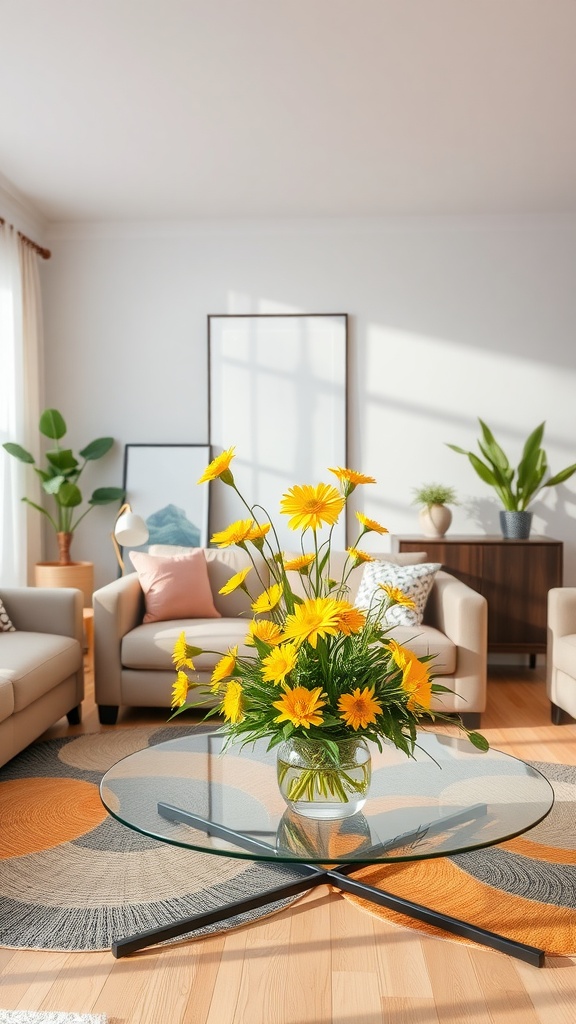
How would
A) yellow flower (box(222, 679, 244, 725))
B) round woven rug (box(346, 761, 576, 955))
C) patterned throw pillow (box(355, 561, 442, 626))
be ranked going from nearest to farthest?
yellow flower (box(222, 679, 244, 725)) < round woven rug (box(346, 761, 576, 955)) < patterned throw pillow (box(355, 561, 442, 626))

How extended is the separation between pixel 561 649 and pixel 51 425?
3.28 metres

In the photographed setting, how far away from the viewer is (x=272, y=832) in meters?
1.91

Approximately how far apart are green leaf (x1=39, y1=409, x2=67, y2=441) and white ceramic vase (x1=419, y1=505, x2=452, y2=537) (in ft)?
7.51

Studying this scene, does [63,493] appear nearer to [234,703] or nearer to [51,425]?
[51,425]

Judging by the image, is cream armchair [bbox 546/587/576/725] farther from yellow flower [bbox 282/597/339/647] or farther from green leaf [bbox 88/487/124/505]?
green leaf [bbox 88/487/124/505]

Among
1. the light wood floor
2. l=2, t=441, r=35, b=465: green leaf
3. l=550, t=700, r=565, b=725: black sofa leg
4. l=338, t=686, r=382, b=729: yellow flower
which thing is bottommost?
l=550, t=700, r=565, b=725: black sofa leg

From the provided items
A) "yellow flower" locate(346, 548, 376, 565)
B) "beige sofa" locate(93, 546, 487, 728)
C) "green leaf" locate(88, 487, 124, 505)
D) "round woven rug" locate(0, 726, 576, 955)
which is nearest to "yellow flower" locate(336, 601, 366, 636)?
"yellow flower" locate(346, 548, 376, 565)

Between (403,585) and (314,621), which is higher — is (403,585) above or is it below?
below

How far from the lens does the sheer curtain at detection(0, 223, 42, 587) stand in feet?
16.4

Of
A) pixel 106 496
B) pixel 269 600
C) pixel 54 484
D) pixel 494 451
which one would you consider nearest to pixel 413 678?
pixel 269 600

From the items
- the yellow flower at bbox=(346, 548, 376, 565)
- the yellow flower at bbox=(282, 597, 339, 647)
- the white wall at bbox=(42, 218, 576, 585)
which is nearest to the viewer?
the yellow flower at bbox=(282, 597, 339, 647)

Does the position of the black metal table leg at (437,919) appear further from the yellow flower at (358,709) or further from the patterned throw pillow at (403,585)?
the patterned throw pillow at (403,585)

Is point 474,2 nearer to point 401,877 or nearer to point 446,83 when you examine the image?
point 446,83

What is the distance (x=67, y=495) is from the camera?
5246 mm
